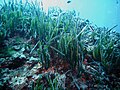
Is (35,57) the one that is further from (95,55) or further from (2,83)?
(95,55)

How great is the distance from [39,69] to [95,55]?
105 cm

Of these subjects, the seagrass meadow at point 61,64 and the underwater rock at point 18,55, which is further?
the underwater rock at point 18,55

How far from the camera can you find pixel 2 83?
2824mm

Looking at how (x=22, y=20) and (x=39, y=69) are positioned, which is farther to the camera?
(x=22, y=20)

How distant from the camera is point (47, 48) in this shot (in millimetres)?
3178

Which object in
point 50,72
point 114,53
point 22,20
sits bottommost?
point 50,72

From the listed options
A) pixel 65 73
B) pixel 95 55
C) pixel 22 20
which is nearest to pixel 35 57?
pixel 65 73

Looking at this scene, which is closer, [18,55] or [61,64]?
[61,64]

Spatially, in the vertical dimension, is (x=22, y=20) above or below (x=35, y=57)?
above

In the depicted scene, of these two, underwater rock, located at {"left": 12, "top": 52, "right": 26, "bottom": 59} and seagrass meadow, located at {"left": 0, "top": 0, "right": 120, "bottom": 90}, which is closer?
seagrass meadow, located at {"left": 0, "top": 0, "right": 120, "bottom": 90}

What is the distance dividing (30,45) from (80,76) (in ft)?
4.64

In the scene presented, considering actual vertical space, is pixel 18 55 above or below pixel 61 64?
above

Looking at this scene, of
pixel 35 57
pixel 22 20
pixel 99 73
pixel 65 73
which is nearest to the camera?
pixel 65 73

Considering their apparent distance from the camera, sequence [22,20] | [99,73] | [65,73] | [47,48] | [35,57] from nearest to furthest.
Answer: [65,73], [99,73], [47,48], [35,57], [22,20]
